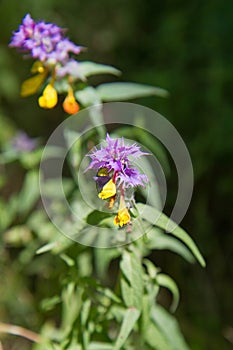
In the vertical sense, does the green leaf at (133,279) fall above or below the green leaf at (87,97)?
below

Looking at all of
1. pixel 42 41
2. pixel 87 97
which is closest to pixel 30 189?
pixel 87 97

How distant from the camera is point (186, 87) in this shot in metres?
2.97

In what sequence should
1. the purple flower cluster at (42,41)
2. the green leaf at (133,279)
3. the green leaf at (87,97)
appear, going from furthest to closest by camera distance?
the green leaf at (87,97)
the purple flower cluster at (42,41)
the green leaf at (133,279)

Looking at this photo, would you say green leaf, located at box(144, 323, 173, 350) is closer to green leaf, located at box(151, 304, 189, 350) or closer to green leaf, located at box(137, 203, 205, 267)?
green leaf, located at box(151, 304, 189, 350)

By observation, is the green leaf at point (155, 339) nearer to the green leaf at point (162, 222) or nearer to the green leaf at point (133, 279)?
the green leaf at point (133, 279)

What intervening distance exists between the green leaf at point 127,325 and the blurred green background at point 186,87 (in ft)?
2.67

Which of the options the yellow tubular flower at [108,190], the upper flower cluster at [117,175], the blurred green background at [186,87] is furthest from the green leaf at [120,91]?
the blurred green background at [186,87]

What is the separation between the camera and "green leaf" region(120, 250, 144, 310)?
1522mm

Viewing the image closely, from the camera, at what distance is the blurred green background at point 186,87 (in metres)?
2.54

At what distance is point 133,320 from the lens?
1493 mm

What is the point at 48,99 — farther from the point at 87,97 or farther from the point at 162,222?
the point at 162,222

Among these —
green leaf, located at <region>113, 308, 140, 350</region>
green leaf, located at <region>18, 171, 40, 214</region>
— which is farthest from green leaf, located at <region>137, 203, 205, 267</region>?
green leaf, located at <region>18, 171, 40, 214</region>

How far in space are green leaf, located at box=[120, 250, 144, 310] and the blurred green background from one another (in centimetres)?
82

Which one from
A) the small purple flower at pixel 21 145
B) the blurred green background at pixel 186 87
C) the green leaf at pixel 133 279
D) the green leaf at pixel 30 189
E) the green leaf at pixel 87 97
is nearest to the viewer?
the green leaf at pixel 133 279
